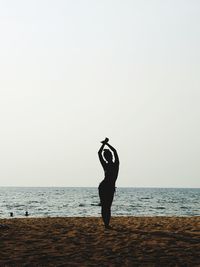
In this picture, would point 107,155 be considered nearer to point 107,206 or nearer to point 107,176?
point 107,176

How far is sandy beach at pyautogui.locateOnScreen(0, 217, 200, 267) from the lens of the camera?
945cm

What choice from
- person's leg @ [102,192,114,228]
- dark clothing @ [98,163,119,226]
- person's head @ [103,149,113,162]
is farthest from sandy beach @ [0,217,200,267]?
person's head @ [103,149,113,162]

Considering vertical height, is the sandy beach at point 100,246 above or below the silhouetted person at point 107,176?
below

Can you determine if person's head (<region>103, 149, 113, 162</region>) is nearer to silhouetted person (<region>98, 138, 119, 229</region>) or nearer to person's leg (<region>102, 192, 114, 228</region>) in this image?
silhouetted person (<region>98, 138, 119, 229</region>)

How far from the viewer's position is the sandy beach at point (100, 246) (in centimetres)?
945

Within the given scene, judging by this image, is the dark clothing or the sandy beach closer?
the sandy beach

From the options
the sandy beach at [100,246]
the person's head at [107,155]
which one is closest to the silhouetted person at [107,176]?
the person's head at [107,155]

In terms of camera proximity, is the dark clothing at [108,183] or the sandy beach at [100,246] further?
the dark clothing at [108,183]

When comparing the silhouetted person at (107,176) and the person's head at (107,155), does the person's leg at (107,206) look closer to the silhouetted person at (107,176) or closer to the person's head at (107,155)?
the silhouetted person at (107,176)

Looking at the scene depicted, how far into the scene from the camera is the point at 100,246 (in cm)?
1101

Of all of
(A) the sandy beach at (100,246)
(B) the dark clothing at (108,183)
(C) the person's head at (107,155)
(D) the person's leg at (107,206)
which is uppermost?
(C) the person's head at (107,155)

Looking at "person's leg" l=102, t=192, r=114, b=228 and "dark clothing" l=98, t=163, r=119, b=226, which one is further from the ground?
"dark clothing" l=98, t=163, r=119, b=226

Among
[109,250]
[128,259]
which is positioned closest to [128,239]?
[109,250]

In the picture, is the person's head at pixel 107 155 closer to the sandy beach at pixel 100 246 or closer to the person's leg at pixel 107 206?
the person's leg at pixel 107 206
